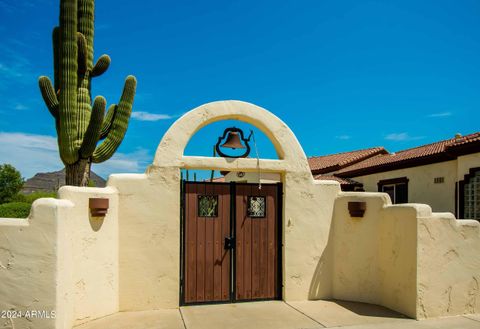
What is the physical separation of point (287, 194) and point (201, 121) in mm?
2030

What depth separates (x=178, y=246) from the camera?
632cm

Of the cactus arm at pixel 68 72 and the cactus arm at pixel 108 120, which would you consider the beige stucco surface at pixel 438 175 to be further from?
the cactus arm at pixel 68 72

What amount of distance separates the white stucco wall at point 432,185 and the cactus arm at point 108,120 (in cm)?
1180

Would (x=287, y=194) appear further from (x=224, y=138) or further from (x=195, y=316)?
(x=195, y=316)

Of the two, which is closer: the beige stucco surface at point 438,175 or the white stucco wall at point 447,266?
the white stucco wall at point 447,266

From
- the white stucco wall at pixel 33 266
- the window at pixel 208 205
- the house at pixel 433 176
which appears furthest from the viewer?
the house at pixel 433 176

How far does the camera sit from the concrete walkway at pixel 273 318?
18.1 feet

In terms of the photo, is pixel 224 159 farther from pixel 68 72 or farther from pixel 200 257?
pixel 68 72

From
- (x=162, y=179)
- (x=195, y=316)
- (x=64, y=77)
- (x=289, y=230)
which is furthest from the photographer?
(x=64, y=77)

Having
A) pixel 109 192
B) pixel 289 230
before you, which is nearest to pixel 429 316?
pixel 289 230

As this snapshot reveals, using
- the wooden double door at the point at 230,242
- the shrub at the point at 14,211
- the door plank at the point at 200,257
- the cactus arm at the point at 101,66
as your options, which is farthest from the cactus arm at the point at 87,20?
the door plank at the point at 200,257

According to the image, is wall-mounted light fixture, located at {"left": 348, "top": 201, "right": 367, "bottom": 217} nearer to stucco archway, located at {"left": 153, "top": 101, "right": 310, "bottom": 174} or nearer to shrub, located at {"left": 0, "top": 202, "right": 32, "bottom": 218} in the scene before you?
stucco archway, located at {"left": 153, "top": 101, "right": 310, "bottom": 174}

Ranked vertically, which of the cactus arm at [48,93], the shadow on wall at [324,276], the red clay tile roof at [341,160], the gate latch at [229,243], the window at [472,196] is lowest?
the shadow on wall at [324,276]

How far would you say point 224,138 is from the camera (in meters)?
7.01
